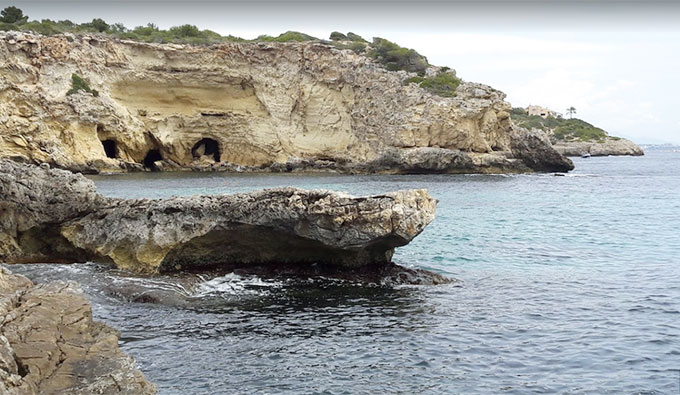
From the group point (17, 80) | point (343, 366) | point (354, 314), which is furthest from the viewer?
point (17, 80)

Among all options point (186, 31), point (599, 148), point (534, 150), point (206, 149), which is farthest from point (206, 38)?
point (599, 148)

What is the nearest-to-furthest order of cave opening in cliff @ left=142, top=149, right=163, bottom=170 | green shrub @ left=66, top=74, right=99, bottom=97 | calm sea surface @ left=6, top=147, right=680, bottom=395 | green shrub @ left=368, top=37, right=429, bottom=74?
1. calm sea surface @ left=6, top=147, right=680, bottom=395
2. green shrub @ left=66, top=74, right=99, bottom=97
3. cave opening in cliff @ left=142, top=149, right=163, bottom=170
4. green shrub @ left=368, top=37, right=429, bottom=74

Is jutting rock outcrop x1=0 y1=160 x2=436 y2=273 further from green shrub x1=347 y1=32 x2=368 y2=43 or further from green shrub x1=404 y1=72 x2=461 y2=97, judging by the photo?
green shrub x1=347 y1=32 x2=368 y2=43

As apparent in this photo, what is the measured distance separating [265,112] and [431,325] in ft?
161

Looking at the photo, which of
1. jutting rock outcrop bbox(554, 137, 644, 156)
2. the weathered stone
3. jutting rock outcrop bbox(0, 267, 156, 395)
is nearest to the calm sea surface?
jutting rock outcrop bbox(0, 267, 156, 395)

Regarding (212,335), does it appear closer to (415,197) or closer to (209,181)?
(415,197)

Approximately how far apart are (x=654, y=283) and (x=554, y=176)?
136 ft

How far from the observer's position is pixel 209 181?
4319 centimetres

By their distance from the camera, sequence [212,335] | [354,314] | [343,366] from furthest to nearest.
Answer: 1. [354,314]
2. [212,335]
3. [343,366]

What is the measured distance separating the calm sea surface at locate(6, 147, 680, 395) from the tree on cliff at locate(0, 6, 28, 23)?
62.7 m

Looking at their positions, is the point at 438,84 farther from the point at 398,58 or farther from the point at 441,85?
the point at 398,58

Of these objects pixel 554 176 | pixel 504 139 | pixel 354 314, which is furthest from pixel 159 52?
pixel 354 314

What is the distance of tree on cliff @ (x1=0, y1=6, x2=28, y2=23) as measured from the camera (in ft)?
216

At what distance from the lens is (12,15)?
2621 inches
